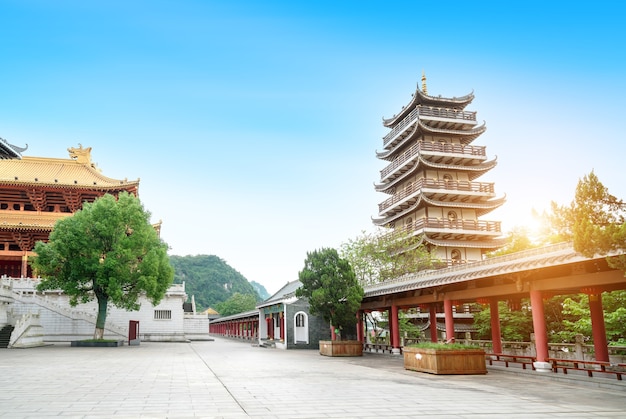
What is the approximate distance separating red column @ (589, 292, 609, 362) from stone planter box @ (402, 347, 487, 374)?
4036 millimetres

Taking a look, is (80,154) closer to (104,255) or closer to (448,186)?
(104,255)

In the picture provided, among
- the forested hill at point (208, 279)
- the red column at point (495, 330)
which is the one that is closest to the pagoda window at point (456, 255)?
the red column at point (495, 330)

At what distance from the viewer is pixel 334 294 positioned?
90.6 ft

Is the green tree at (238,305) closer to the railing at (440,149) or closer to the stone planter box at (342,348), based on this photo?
the railing at (440,149)

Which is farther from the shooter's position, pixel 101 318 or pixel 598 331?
pixel 101 318

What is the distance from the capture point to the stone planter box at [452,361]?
54.2 feet

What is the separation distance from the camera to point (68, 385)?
12953 millimetres

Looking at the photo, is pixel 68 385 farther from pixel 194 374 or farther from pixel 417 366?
pixel 417 366

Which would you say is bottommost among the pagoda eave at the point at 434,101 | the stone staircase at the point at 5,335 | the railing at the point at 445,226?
the stone staircase at the point at 5,335

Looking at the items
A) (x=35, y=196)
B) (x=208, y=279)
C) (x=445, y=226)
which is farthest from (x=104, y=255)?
(x=208, y=279)

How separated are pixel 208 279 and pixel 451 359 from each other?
12755 centimetres

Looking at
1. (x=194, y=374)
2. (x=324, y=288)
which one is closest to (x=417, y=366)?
(x=194, y=374)

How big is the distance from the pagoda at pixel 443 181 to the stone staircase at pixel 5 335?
30594 mm

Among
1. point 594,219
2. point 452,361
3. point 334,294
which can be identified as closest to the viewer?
point 594,219
